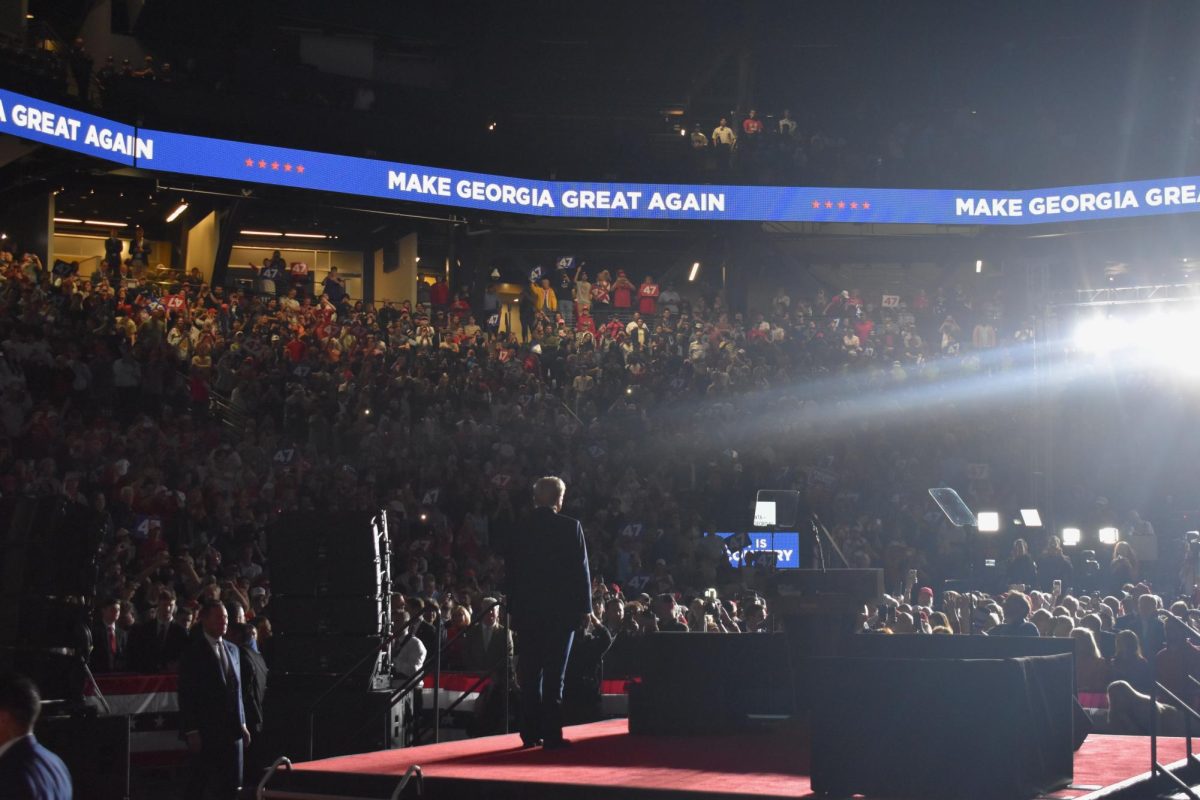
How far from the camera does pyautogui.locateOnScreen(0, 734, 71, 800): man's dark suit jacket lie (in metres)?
4.10

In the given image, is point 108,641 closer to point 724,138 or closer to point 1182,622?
point 1182,622

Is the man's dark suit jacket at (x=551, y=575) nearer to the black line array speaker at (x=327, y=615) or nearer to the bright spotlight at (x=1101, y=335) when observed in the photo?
the black line array speaker at (x=327, y=615)

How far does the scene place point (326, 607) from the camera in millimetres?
10398

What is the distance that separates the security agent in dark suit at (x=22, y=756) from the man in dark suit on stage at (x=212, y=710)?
3.82 meters

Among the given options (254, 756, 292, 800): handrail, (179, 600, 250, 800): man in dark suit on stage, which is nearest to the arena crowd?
(179, 600, 250, 800): man in dark suit on stage

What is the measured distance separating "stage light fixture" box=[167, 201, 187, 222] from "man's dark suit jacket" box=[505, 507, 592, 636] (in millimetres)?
27247

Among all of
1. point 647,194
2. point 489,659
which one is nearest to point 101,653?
point 489,659

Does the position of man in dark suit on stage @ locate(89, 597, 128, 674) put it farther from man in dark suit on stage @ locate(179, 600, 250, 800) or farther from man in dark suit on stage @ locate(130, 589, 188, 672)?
man in dark suit on stage @ locate(179, 600, 250, 800)

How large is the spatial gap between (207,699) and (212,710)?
0.07 meters

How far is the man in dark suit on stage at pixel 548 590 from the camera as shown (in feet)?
24.8

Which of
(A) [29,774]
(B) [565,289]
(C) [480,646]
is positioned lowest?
(C) [480,646]

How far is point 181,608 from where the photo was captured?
12781 mm

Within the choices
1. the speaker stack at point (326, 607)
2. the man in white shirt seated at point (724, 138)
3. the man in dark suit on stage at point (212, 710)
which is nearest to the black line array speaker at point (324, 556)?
the speaker stack at point (326, 607)

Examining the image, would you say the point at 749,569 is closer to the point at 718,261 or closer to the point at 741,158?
the point at 741,158
